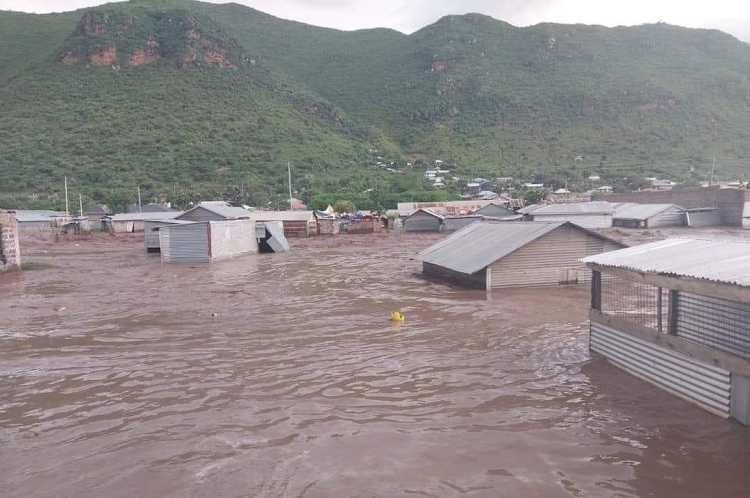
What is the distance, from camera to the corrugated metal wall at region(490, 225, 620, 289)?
51.7 ft

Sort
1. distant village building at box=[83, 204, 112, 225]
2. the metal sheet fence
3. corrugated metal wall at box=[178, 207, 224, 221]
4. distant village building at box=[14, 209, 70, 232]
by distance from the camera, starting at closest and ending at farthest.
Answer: the metal sheet fence
corrugated metal wall at box=[178, 207, 224, 221]
distant village building at box=[14, 209, 70, 232]
distant village building at box=[83, 204, 112, 225]

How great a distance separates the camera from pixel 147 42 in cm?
8675

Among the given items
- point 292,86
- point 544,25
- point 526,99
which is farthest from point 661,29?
point 292,86

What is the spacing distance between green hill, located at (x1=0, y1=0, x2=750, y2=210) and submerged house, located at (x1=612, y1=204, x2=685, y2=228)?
26.0 meters

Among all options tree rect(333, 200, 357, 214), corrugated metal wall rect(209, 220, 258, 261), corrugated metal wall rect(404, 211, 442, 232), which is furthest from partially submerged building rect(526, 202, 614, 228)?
tree rect(333, 200, 357, 214)

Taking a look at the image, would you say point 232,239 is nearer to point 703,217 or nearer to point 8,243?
point 8,243

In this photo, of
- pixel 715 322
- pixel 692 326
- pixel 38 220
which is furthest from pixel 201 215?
pixel 715 322

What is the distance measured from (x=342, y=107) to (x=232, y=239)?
77.1m

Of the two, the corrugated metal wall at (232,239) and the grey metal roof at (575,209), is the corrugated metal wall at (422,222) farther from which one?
the corrugated metal wall at (232,239)

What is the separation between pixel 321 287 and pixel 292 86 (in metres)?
84.4

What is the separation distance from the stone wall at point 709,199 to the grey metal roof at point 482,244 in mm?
29860

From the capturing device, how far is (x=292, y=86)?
95375mm

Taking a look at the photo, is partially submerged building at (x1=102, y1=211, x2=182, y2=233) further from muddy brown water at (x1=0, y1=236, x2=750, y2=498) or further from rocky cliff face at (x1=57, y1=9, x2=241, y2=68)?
rocky cliff face at (x1=57, y1=9, x2=241, y2=68)

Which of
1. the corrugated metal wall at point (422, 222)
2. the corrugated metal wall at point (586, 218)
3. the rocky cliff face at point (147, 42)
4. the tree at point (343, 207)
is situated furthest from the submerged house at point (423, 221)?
the rocky cliff face at point (147, 42)
